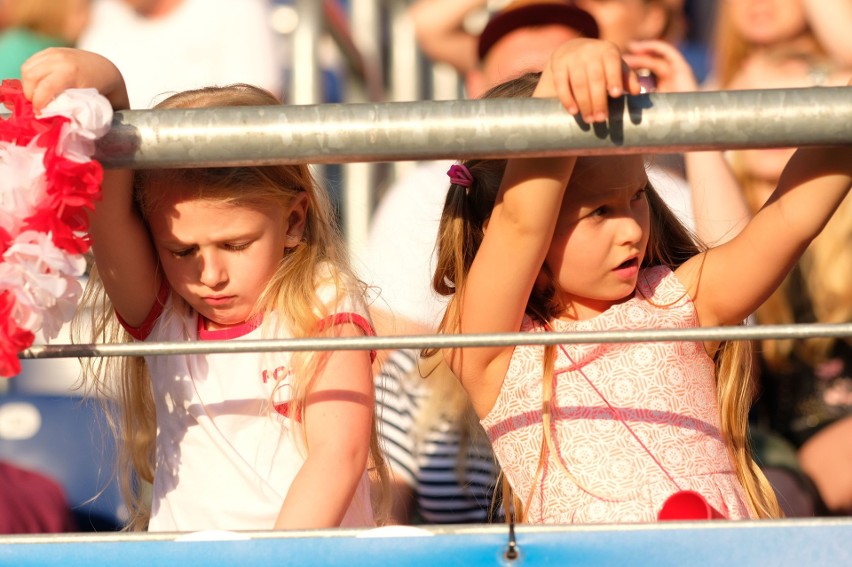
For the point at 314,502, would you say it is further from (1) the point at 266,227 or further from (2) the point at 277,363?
(1) the point at 266,227

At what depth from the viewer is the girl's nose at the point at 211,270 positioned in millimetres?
1927

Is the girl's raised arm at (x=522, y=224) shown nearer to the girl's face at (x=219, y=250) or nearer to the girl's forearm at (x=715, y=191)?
the girl's face at (x=219, y=250)

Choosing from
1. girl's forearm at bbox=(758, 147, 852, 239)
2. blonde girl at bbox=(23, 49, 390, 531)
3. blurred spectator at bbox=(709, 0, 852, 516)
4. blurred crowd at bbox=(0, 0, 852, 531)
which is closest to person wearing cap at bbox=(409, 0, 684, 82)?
blurred crowd at bbox=(0, 0, 852, 531)

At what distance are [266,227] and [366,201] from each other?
216cm

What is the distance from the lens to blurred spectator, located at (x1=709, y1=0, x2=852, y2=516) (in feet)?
11.3

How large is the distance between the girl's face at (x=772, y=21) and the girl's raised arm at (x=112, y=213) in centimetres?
251

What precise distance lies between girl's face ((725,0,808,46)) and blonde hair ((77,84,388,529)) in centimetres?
218

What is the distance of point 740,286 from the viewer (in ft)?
6.34

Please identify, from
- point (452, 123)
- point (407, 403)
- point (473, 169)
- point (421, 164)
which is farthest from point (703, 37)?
point (452, 123)

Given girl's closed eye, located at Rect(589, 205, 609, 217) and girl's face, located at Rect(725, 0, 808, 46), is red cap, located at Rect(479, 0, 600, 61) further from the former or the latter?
girl's closed eye, located at Rect(589, 205, 609, 217)

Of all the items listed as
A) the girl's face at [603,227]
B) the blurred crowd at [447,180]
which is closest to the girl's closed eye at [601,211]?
the girl's face at [603,227]

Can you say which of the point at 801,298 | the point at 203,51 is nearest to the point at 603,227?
the point at 801,298

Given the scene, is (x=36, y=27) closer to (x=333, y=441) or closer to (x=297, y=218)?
(x=297, y=218)

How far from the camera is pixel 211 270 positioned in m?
1.93
